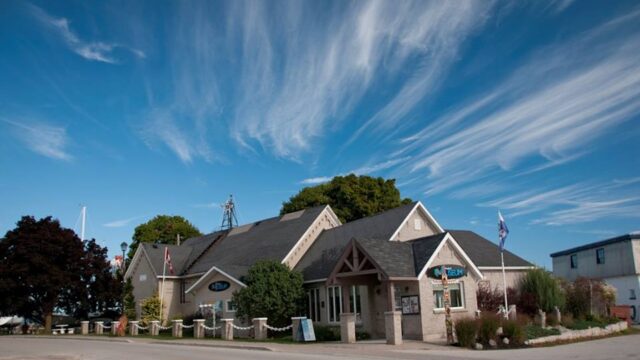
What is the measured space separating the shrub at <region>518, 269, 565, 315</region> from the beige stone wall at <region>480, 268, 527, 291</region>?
9.23 feet

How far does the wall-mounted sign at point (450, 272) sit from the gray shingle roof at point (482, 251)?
7943 millimetres

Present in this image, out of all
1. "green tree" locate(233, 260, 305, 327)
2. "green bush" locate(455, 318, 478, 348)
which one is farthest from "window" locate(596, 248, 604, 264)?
"green bush" locate(455, 318, 478, 348)

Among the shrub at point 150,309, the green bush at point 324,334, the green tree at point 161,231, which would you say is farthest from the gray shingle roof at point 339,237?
the green tree at point 161,231

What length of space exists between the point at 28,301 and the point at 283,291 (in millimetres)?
22467

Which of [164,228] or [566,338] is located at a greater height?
[164,228]

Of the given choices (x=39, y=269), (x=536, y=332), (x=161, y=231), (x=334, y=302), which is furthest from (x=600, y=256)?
(x=161, y=231)

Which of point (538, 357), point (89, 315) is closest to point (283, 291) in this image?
point (538, 357)

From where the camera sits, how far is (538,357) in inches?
705

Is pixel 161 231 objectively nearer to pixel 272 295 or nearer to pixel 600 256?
pixel 272 295

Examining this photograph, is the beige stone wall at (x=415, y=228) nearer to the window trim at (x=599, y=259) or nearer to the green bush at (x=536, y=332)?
the green bush at (x=536, y=332)

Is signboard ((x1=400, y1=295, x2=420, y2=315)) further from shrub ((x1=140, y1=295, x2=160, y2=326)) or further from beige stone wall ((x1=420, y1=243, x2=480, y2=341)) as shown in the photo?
shrub ((x1=140, y1=295, x2=160, y2=326))

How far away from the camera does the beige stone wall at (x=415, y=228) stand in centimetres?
3316

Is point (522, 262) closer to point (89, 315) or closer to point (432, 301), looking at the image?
point (432, 301)

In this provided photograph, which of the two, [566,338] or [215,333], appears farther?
[215,333]
